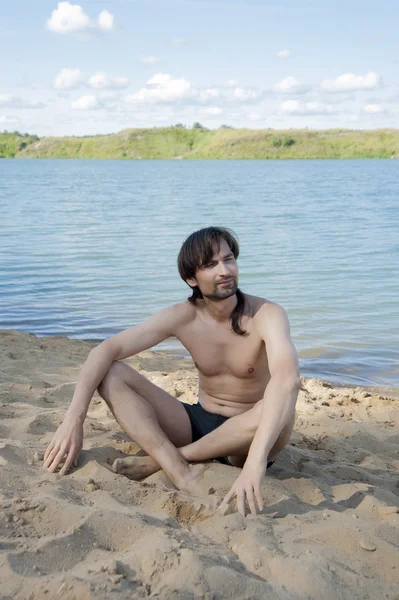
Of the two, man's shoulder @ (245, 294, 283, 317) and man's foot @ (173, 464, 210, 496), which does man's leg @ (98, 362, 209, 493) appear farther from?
man's shoulder @ (245, 294, 283, 317)

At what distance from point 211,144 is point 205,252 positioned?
129 metres

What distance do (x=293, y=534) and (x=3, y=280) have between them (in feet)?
34.3

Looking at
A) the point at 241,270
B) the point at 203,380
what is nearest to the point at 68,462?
the point at 203,380

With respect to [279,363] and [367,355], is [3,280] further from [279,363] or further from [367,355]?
[279,363]

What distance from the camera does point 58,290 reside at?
1151cm

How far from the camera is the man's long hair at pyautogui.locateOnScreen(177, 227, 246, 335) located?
3713 mm

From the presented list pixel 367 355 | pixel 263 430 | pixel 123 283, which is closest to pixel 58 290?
pixel 123 283

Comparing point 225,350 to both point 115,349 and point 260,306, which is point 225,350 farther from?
point 115,349

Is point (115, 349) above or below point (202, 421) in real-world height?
above

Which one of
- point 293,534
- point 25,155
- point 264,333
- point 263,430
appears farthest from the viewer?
point 25,155

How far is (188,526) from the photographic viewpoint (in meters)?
2.98

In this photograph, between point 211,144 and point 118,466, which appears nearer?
point 118,466

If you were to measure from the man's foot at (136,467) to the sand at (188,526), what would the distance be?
0.17ft

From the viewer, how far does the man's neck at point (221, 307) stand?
3.83 metres
